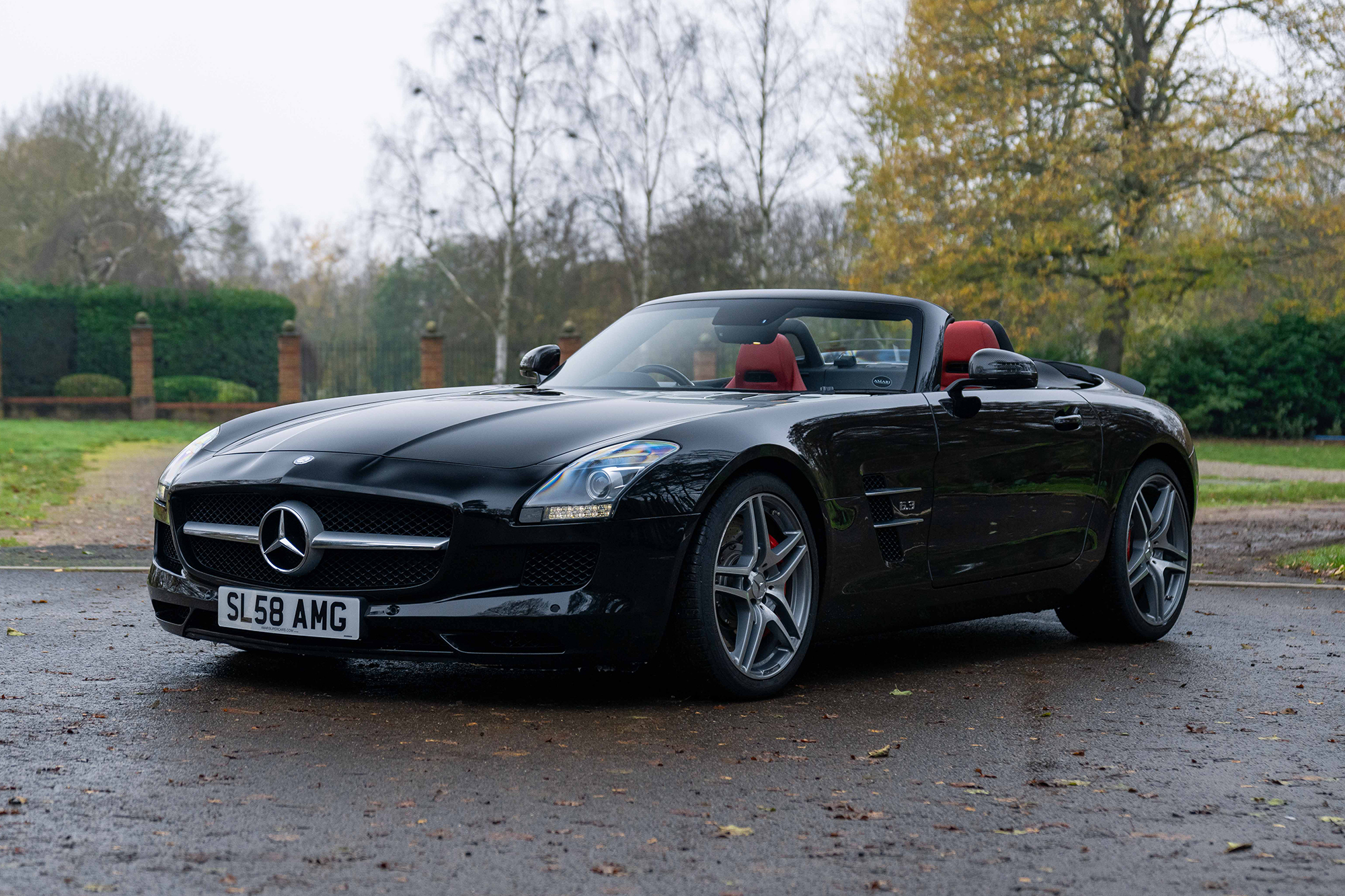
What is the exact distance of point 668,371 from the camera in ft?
20.9

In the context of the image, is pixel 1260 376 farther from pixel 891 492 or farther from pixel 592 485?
pixel 592 485

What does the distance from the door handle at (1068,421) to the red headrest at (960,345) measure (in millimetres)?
466

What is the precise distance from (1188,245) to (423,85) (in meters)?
23.6

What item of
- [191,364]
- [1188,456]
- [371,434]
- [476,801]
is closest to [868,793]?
[476,801]

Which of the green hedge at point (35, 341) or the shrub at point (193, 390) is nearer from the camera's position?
the shrub at point (193, 390)

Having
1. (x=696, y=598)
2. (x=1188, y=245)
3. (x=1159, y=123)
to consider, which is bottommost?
(x=696, y=598)

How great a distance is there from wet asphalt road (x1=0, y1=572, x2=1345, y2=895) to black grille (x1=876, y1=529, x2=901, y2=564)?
478mm

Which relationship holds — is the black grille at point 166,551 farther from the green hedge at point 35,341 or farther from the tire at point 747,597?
the green hedge at point 35,341

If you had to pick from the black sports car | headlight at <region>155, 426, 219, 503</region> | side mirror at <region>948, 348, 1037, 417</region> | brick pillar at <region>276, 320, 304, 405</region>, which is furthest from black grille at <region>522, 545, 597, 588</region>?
brick pillar at <region>276, 320, 304, 405</region>

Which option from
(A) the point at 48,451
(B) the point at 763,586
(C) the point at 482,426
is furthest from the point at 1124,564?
(A) the point at 48,451

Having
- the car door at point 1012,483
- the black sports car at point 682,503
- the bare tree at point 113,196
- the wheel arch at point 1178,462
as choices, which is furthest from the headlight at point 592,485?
the bare tree at point 113,196

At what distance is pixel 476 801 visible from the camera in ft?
12.2

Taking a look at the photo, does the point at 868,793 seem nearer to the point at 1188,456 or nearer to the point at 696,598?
the point at 696,598

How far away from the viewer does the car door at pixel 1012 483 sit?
19.1 feet
